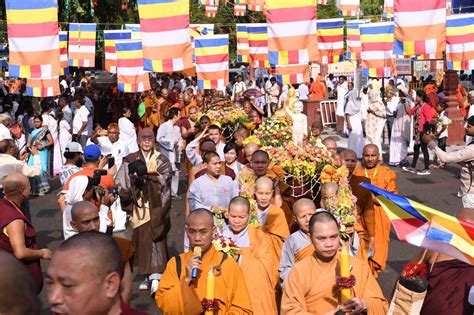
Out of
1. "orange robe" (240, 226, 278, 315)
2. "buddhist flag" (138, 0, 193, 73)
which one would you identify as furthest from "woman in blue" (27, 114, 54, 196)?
"orange robe" (240, 226, 278, 315)

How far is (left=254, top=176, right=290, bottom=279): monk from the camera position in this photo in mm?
7227

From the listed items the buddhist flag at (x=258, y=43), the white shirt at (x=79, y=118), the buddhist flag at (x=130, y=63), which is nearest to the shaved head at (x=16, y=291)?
the buddhist flag at (x=130, y=63)

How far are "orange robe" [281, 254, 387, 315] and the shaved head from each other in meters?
2.38

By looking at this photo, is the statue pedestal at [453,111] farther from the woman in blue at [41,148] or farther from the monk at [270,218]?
the monk at [270,218]

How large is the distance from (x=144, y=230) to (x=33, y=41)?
3.87 meters

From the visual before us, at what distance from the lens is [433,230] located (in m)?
4.51

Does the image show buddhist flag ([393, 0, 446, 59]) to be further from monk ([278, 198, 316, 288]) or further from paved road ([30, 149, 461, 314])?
monk ([278, 198, 316, 288])

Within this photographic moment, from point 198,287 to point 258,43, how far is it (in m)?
19.0

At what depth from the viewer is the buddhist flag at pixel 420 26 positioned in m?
10.5

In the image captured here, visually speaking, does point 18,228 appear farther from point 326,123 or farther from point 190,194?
point 326,123

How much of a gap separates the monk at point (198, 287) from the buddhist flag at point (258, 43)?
725 inches

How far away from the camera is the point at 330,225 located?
514cm

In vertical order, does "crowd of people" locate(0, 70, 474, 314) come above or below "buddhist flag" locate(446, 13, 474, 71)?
below

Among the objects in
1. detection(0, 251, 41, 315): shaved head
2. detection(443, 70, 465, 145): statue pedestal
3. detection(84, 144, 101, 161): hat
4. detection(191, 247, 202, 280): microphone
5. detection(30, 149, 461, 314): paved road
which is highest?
detection(0, 251, 41, 315): shaved head
